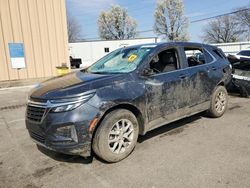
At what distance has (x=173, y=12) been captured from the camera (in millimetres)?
45000

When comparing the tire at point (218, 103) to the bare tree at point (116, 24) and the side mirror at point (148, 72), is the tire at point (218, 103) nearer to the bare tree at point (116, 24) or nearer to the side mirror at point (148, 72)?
the side mirror at point (148, 72)

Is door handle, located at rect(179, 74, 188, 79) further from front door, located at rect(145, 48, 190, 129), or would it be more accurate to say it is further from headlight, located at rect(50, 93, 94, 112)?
headlight, located at rect(50, 93, 94, 112)

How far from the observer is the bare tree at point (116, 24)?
53.3 meters

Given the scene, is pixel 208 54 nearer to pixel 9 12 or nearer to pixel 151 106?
pixel 151 106

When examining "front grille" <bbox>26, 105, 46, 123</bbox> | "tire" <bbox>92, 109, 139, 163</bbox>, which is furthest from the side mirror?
"front grille" <bbox>26, 105, 46, 123</bbox>

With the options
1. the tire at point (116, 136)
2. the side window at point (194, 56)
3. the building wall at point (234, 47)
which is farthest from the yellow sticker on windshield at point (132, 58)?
the building wall at point (234, 47)

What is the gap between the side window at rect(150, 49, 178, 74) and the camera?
4.10 m

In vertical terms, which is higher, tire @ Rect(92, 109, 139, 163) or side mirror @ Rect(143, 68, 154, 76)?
side mirror @ Rect(143, 68, 154, 76)

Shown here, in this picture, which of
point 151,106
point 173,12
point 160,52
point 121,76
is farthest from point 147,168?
point 173,12

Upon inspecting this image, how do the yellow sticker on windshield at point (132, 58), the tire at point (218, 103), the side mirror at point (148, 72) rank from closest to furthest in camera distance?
the side mirror at point (148, 72) → the yellow sticker on windshield at point (132, 58) → the tire at point (218, 103)

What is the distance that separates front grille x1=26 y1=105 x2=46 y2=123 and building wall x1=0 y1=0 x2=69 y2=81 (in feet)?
30.4

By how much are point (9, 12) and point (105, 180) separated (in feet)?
35.9

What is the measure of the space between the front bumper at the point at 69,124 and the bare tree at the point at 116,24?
53367mm

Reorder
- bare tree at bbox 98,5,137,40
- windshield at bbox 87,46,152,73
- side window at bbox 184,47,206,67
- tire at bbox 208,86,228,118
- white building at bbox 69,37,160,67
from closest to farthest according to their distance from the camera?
windshield at bbox 87,46,152,73 < side window at bbox 184,47,206,67 < tire at bbox 208,86,228,118 < white building at bbox 69,37,160,67 < bare tree at bbox 98,5,137,40
